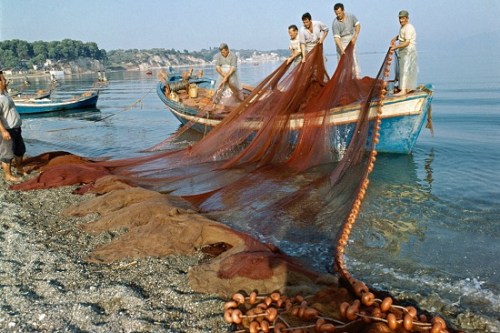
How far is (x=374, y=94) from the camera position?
630 cm

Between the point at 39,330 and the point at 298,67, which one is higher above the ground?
the point at 298,67

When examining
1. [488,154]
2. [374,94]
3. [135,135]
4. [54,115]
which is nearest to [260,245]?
[374,94]

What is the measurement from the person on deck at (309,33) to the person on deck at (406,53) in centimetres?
167

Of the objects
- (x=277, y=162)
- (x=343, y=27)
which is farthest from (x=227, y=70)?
(x=277, y=162)

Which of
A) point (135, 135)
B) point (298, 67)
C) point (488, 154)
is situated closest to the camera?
point (298, 67)


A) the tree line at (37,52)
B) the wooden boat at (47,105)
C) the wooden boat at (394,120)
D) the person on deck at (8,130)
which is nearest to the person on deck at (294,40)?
the wooden boat at (394,120)

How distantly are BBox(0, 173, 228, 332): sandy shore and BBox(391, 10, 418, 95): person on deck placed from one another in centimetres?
613

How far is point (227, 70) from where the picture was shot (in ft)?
33.4

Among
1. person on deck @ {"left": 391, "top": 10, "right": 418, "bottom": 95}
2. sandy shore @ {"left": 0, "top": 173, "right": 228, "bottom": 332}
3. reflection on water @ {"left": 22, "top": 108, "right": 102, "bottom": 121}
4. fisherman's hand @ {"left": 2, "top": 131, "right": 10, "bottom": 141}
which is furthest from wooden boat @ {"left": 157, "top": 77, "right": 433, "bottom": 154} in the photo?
reflection on water @ {"left": 22, "top": 108, "right": 102, "bottom": 121}

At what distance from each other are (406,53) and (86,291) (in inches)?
285

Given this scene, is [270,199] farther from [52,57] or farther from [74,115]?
[52,57]

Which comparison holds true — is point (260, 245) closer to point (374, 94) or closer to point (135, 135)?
point (374, 94)

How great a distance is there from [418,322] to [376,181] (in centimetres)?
555

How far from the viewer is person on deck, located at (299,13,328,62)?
8.62 m
